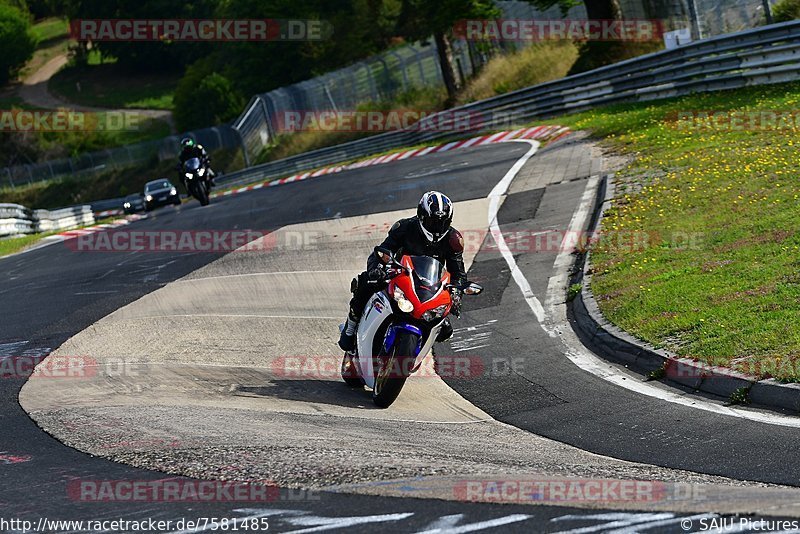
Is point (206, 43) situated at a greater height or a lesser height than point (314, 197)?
greater

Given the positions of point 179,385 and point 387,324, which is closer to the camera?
point 387,324

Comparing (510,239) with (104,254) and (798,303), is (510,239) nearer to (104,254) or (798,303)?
(798,303)

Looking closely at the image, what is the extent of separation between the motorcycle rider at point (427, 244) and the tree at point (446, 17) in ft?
107

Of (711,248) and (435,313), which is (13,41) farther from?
(435,313)

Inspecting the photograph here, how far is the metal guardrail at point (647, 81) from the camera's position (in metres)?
24.9

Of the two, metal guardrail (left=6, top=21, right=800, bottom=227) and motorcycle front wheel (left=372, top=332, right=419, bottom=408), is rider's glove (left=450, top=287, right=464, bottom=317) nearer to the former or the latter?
motorcycle front wheel (left=372, top=332, right=419, bottom=408)

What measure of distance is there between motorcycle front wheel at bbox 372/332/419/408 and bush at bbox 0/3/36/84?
310 ft

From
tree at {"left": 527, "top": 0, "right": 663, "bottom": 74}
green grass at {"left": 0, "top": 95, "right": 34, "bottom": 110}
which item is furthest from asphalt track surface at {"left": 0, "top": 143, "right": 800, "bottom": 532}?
green grass at {"left": 0, "top": 95, "right": 34, "bottom": 110}

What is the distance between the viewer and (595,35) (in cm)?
3625

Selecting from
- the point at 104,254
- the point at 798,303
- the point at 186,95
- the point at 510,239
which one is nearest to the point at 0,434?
the point at 798,303

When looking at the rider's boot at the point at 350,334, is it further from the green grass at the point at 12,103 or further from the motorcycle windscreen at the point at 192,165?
the green grass at the point at 12,103

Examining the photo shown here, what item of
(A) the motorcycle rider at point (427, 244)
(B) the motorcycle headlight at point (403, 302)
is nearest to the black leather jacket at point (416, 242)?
(A) the motorcycle rider at point (427, 244)

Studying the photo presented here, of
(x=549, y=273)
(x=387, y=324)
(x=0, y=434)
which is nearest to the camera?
(x=0, y=434)

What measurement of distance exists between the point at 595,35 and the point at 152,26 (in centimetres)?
6533
